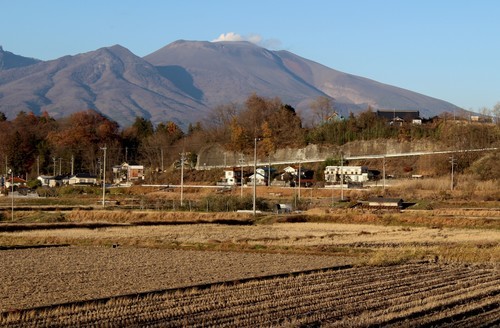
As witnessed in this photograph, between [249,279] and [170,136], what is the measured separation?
79.2 m

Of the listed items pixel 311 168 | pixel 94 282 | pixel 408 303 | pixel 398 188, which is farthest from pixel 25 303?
pixel 311 168

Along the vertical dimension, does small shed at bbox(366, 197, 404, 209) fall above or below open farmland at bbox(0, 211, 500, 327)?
above

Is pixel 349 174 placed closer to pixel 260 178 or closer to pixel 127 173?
pixel 260 178

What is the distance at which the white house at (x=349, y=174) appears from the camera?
230 feet

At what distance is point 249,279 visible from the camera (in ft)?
53.2

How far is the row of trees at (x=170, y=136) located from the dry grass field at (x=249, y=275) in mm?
46411

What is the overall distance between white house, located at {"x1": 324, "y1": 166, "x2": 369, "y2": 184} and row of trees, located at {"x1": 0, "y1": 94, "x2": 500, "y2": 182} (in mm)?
9780

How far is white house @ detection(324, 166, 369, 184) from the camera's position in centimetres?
7000

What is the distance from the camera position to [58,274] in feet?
56.0

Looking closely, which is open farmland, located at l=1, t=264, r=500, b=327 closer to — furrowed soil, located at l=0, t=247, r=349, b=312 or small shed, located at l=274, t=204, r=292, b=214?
furrowed soil, located at l=0, t=247, r=349, b=312

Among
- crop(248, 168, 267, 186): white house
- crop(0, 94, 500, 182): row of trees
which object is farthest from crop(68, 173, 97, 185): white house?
crop(248, 168, 267, 186): white house

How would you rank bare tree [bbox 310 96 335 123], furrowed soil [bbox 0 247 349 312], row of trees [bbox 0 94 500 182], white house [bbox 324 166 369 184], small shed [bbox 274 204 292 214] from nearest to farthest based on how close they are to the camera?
furrowed soil [bbox 0 247 349 312]
small shed [bbox 274 204 292 214]
white house [bbox 324 166 369 184]
row of trees [bbox 0 94 500 182]
bare tree [bbox 310 96 335 123]

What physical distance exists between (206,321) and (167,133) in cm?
8480

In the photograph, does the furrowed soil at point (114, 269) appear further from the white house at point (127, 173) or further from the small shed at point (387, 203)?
the white house at point (127, 173)
